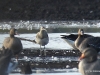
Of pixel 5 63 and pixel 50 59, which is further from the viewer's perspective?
pixel 50 59

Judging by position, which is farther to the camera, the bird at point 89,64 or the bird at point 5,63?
the bird at point 5,63

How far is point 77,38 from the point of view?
1973cm

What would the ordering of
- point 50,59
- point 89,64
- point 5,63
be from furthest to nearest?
point 50,59 → point 5,63 → point 89,64
